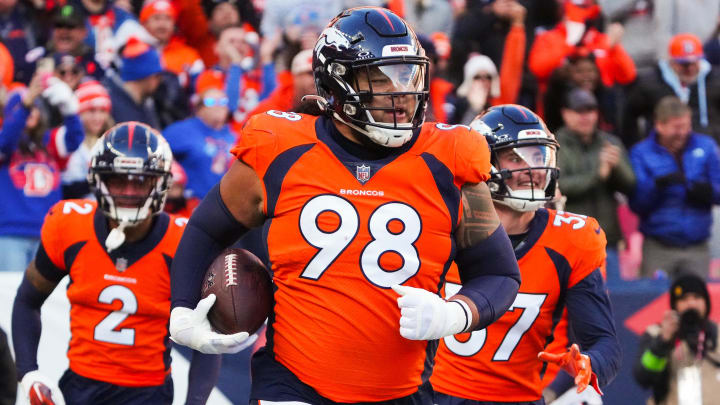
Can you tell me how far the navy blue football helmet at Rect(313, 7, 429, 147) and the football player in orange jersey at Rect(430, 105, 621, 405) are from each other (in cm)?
112

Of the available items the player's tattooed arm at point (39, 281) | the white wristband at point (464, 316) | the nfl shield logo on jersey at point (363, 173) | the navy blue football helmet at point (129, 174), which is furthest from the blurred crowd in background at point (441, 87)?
the white wristband at point (464, 316)

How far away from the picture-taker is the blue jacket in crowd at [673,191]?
728 centimetres

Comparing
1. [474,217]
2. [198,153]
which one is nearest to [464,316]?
[474,217]

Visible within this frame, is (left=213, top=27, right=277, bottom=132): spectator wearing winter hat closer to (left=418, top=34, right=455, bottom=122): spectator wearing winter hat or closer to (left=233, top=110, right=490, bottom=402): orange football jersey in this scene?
(left=418, top=34, right=455, bottom=122): spectator wearing winter hat

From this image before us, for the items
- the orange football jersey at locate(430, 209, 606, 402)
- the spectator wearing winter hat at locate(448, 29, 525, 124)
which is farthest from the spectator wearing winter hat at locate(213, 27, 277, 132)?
the orange football jersey at locate(430, 209, 606, 402)

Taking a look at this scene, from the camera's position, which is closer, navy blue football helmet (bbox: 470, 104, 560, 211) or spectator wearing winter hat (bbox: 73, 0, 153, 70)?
navy blue football helmet (bbox: 470, 104, 560, 211)

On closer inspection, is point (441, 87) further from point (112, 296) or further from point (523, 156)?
point (112, 296)

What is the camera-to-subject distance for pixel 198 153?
7.23m

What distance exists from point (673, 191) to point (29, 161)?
4.04 metres

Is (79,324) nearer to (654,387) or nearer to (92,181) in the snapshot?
(92,181)

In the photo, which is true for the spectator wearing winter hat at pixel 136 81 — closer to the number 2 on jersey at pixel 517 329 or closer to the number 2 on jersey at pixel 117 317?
the number 2 on jersey at pixel 117 317

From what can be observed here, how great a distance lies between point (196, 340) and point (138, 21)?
17.8 feet

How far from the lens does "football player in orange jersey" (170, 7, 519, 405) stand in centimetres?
323

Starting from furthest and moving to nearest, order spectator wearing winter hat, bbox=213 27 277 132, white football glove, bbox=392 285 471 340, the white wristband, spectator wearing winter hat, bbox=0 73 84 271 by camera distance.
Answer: spectator wearing winter hat, bbox=213 27 277 132, spectator wearing winter hat, bbox=0 73 84 271, the white wristband, white football glove, bbox=392 285 471 340
